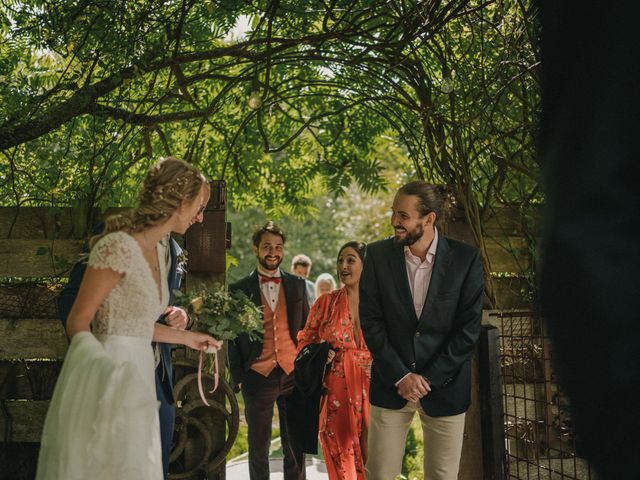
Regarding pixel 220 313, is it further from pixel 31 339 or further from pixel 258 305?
pixel 258 305

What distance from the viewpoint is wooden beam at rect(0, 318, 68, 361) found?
5043 millimetres

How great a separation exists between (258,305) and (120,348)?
345cm

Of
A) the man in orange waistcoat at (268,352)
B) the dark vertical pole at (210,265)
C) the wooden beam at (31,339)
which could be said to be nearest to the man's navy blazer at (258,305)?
the man in orange waistcoat at (268,352)

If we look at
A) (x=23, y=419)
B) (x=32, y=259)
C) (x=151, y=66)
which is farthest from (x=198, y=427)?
(x=151, y=66)

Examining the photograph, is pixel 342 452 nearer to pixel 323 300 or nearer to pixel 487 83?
pixel 323 300

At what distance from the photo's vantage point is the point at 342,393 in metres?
6.22

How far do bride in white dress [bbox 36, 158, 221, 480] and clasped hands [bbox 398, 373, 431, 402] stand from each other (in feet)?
4.39

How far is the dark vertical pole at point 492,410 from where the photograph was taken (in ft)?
15.7

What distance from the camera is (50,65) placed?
592cm

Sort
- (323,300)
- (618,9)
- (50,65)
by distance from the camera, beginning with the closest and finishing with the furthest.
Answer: (618,9) → (50,65) → (323,300)

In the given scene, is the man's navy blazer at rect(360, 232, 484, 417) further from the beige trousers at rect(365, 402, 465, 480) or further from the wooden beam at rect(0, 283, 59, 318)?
the wooden beam at rect(0, 283, 59, 318)

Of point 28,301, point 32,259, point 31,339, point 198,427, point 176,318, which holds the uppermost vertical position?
point 32,259

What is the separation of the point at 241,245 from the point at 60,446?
25737 mm

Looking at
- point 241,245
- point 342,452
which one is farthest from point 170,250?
point 241,245
